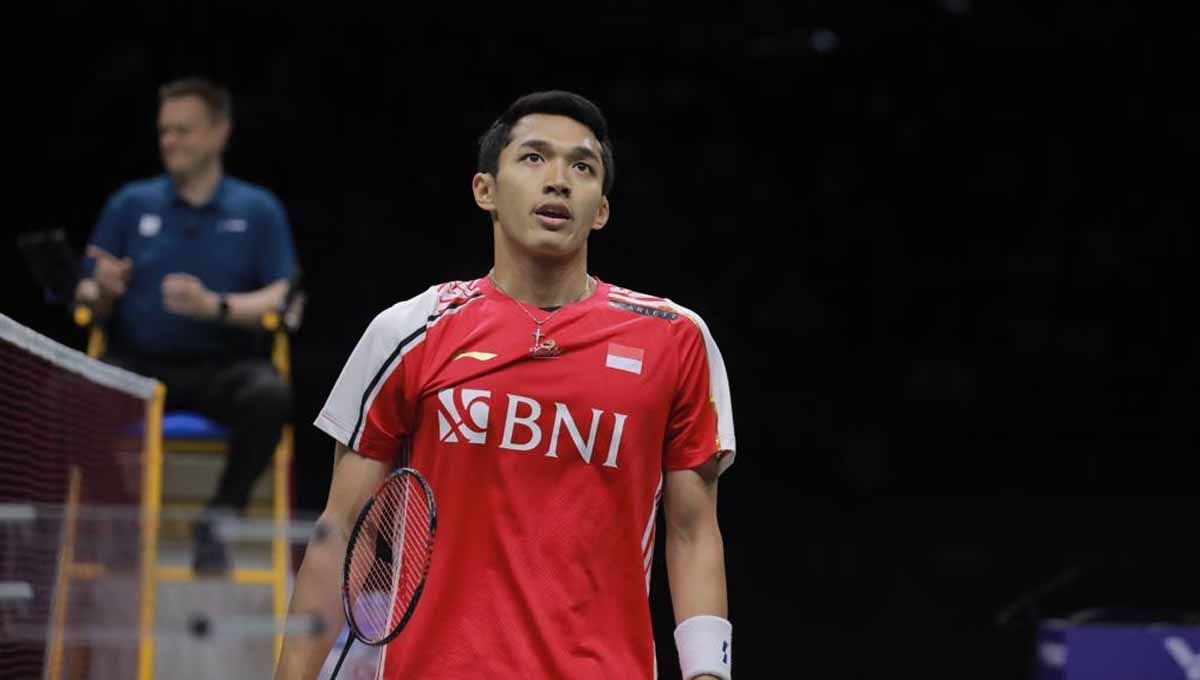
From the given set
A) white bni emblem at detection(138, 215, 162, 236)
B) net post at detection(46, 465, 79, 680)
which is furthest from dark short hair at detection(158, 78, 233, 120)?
net post at detection(46, 465, 79, 680)

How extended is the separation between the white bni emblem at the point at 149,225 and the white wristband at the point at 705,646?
10.4 ft

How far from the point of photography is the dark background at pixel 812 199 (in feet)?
20.4

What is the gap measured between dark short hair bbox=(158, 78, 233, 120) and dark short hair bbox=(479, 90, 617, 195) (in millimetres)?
2707

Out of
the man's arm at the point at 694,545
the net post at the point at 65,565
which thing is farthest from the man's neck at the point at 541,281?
the net post at the point at 65,565

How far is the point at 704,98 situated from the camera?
262 inches

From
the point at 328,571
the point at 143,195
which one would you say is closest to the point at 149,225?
the point at 143,195

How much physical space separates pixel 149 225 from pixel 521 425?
10.2 feet

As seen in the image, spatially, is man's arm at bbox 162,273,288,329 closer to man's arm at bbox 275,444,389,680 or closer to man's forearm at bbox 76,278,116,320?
man's forearm at bbox 76,278,116,320

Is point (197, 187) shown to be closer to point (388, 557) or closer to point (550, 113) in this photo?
point (550, 113)

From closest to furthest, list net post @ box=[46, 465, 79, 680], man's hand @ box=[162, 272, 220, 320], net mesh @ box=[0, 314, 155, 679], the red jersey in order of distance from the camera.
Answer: the red jersey, net mesh @ box=[0, 314, 155, 679], net post @ box=[46, 465, 79, 680], man's hand @ box=[162, 272, 220, 320]

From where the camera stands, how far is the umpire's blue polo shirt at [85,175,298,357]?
202 inches

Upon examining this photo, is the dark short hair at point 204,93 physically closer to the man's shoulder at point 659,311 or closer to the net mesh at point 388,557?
the man's shoulder at point 659,311

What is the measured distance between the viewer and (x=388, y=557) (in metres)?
2.37

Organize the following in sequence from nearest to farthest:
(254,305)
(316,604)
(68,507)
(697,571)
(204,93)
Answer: (316,604) < (697,571) < (68,507) < (254,305) < (204,93)
